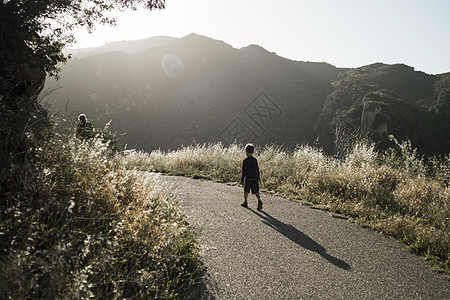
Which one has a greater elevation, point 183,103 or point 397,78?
Result: point 397,78

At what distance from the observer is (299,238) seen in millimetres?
4445

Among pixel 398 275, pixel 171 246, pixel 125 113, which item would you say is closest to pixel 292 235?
pixel 398 275

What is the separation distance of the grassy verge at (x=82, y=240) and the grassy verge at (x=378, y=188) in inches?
52.6

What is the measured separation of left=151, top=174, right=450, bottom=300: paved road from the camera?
2926mm

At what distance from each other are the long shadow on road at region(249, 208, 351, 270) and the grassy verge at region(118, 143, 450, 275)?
1538 millimetres

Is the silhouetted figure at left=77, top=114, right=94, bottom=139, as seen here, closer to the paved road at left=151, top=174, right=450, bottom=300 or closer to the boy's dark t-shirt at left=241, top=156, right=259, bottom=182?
the paved road at left=151, top=174, right=450, bottom=300

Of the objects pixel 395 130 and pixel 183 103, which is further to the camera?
pixel 183 103

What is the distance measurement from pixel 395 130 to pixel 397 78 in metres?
29.8

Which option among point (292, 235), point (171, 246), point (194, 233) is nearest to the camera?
point (171, 246)

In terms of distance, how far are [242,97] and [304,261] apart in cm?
7615

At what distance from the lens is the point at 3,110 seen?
3137 millimetres

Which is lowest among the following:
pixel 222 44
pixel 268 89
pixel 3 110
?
pixel 3 110

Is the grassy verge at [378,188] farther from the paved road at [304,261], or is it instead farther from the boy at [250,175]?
the boy at [250,175]

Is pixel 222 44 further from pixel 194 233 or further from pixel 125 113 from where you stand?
pixel 194 233
